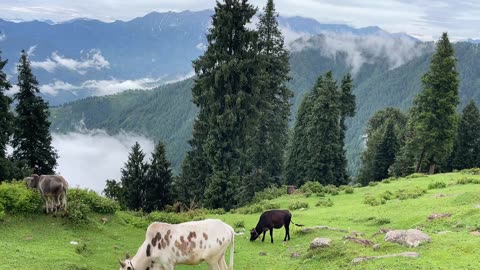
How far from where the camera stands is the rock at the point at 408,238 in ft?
51.1

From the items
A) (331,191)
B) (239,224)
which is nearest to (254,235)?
(239,224)

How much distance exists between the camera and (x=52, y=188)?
20.5 meters

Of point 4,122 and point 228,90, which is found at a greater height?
point 228,90

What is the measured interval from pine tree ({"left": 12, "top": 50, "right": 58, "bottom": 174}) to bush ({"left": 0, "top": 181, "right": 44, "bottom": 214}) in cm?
2348

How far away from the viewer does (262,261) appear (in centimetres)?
1930

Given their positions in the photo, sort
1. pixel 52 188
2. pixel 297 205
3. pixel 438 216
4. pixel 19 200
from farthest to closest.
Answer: pixel 297 205 → pixel 438 216 → pixel 19 200 → pixel 52 188

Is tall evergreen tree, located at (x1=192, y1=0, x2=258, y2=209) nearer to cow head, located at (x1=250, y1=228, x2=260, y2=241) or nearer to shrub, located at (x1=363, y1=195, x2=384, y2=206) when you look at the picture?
shrub, located at (x1=363, y1=195, x2=384, y2=206)

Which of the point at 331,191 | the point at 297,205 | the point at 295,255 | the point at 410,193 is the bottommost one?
the point at 331,191

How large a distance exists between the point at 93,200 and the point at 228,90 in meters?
21.6

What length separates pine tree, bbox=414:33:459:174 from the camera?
4891 centimetres

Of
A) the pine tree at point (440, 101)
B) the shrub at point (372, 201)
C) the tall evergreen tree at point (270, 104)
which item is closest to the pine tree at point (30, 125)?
the tall evergreen tree at point (270, 104)

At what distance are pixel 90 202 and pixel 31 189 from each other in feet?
11.8

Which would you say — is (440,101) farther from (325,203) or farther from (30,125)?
(30,125)

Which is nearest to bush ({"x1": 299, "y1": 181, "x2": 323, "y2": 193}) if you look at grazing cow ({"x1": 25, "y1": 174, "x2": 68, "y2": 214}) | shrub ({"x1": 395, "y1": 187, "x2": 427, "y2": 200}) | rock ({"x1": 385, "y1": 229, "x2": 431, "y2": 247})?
shrub ({"x1": 395, "y1": 187, "x2": 427, "y2": 200})
